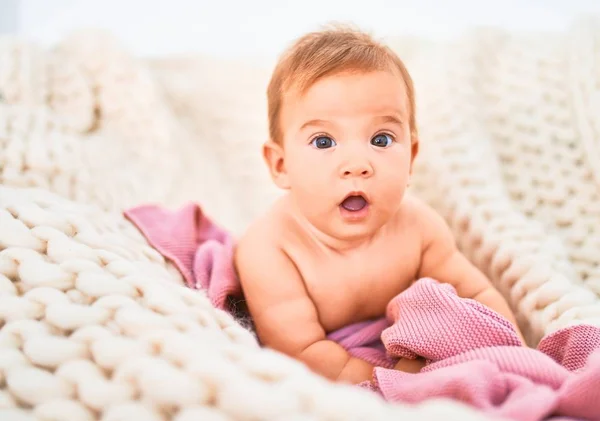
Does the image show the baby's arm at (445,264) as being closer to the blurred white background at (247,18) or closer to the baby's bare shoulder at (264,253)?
the baby's bare shoulder at (264,253)

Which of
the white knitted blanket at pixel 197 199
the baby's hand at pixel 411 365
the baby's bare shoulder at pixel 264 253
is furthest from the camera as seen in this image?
the baby's bare shoulder at pixel 264 253

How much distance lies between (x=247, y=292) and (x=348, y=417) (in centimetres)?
44

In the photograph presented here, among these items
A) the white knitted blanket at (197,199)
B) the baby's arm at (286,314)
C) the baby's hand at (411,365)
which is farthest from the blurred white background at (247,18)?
the baby's hand at (411,365)

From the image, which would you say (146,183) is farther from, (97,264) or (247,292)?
(97,264)

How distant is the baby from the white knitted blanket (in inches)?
5.1

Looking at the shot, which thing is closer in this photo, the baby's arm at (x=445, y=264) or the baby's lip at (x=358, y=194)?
the baby's lip at (x=358, y=194)

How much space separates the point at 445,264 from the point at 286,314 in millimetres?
258

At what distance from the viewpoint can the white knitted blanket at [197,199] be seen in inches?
18.1

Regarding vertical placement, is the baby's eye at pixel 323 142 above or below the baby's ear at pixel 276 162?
above

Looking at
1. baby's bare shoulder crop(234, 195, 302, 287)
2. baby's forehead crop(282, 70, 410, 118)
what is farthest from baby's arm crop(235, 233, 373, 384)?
baby's forehead crop(282, 70, 410, 118)

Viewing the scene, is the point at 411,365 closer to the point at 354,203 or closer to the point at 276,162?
the point at 354,203

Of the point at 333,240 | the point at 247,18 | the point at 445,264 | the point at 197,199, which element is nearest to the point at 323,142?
the point at 333,240

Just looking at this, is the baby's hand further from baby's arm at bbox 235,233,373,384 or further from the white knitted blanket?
the white knitted blanket

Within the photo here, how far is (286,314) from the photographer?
801 mm
